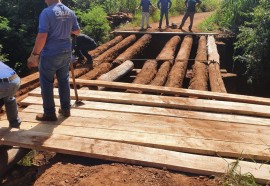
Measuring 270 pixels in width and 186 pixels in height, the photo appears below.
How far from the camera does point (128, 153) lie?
3338mm

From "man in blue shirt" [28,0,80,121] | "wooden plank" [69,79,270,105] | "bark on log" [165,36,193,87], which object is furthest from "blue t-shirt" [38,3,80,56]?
"bark on log" [165,36,193,87]

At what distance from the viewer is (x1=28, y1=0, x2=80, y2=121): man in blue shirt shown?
3533 millimetres

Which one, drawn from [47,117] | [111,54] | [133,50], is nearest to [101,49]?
[111,54]

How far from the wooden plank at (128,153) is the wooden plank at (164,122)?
51 centimetres

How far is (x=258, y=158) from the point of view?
337cm

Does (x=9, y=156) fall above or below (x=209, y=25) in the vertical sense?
below

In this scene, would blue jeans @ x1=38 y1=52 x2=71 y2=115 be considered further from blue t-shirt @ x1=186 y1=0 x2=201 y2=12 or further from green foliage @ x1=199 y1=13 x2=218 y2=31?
green foliage @ x1=199 y1=13 x2=218 y2=31

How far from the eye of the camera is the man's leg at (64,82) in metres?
3.95

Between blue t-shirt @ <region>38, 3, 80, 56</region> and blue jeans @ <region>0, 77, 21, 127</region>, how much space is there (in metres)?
0.52

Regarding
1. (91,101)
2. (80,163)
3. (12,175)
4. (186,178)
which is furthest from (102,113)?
(186,178)

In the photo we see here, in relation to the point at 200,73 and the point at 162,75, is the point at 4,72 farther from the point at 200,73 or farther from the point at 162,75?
the point at 200,73

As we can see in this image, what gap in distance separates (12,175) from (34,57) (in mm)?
1366

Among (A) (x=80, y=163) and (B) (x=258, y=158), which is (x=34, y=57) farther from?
(B) (x=258, y=158)

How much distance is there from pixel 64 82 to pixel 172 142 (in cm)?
160
